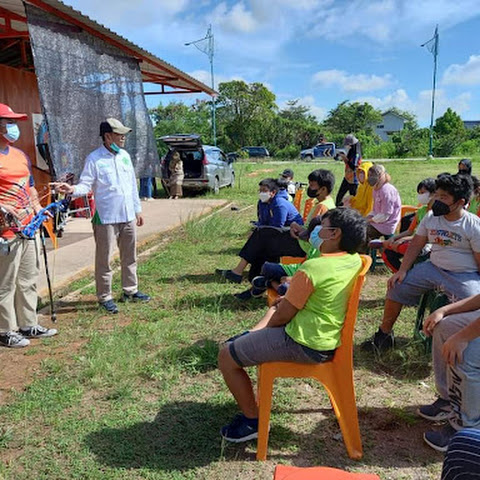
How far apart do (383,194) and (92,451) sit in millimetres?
4293

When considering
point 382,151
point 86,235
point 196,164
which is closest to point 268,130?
point 382,151

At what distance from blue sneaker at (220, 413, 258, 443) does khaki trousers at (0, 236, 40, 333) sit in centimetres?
222

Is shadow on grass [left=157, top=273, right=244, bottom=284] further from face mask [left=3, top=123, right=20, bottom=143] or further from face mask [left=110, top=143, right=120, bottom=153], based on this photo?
face mask [left=3, top=123, right=20, bottom=143]

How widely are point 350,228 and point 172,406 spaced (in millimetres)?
1617

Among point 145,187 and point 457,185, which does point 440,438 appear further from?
point 145,187

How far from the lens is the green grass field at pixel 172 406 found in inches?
98.9

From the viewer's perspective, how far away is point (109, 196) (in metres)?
4.47

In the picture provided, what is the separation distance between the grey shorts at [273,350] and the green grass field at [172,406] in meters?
0.52

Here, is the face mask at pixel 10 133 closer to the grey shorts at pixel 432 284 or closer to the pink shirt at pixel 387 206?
the grey shorts at pixel 432 284

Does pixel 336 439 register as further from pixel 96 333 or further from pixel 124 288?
pixel 124 288

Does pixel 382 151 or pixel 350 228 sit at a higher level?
pixel 382 151

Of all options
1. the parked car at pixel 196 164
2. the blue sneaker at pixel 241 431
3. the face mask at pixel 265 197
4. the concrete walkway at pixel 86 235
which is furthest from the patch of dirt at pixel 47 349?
the parked car at pixel 196 164

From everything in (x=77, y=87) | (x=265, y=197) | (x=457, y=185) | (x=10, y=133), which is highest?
(x=77, y=87)

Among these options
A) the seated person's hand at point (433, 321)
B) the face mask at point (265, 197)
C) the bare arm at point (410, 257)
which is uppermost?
the face mask at point (265, 197)
